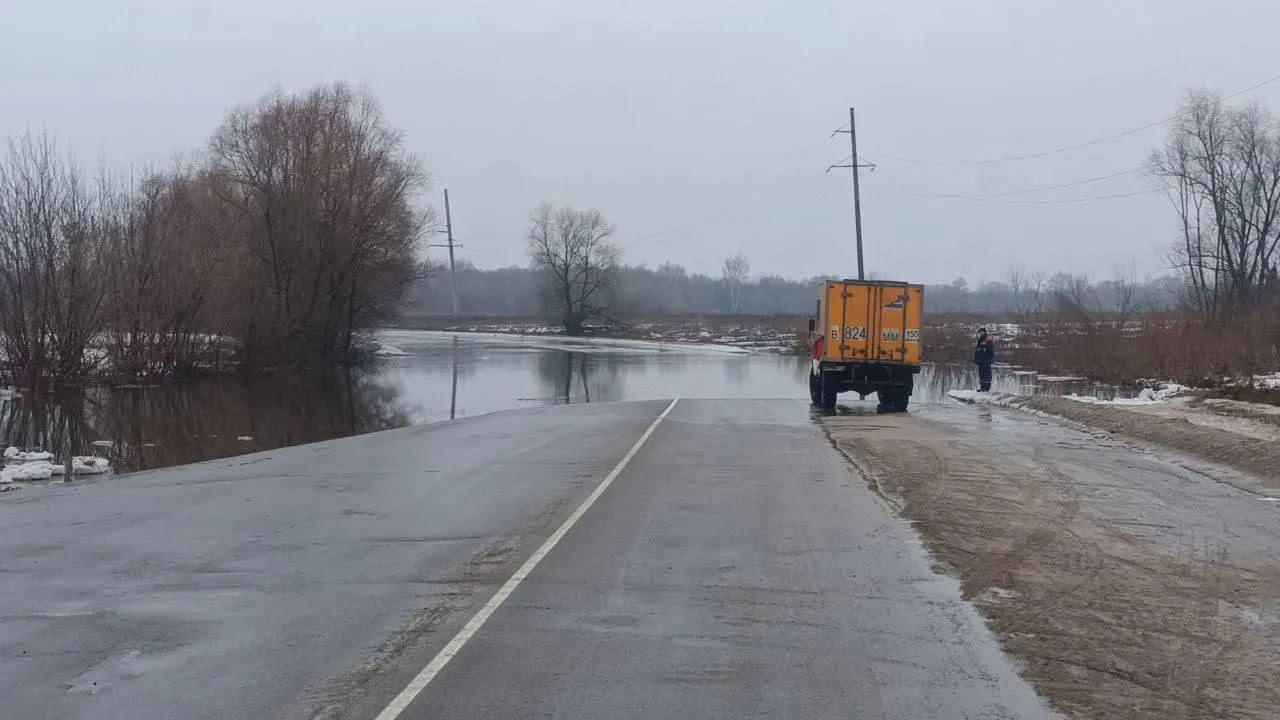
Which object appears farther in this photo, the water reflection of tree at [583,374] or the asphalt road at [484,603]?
the water reflection of tree at [583,374]

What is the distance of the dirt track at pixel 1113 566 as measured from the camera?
5703mm

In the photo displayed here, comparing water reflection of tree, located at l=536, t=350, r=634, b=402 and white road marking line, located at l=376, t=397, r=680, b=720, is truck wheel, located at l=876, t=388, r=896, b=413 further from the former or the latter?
white road marking line, located at l=376, t=397, r=680, b=720

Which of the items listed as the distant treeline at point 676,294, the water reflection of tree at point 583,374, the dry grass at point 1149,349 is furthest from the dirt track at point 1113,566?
the distant treeline at point 676,294

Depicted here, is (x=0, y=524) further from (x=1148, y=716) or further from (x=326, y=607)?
(x=1148, y=716)

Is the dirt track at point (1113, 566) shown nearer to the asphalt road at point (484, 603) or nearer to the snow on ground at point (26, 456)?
the asphalt road at point (484, 603)

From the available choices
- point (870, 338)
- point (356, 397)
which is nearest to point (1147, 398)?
point (870, 338)

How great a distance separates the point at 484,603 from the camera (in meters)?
7.18

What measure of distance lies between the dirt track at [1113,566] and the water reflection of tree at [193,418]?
39.0 ft

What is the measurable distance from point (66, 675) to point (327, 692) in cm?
152

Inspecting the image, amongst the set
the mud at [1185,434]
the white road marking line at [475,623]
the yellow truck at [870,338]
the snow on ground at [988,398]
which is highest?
the yellow truck at [870,338]

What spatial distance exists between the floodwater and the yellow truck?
2829mm

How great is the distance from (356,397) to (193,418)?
292 inches

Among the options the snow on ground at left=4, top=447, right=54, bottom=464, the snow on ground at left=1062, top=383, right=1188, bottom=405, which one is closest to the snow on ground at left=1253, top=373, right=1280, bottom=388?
the snow on ground at left=1062, top=383, right=1188, bottom=405

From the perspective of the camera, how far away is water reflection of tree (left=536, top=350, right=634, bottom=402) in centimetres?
3334
